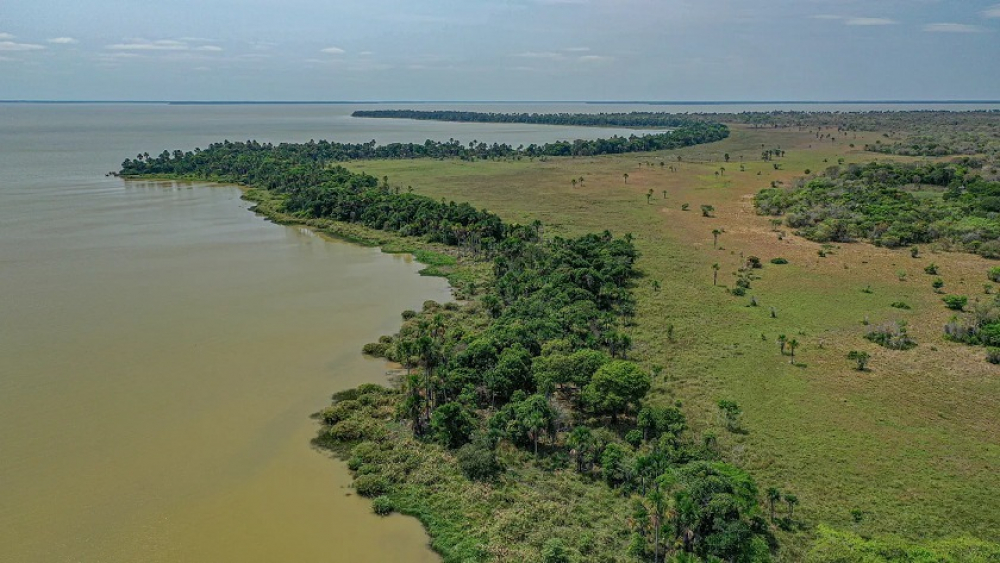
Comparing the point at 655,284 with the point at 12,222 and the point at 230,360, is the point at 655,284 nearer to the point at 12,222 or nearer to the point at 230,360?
the point at 230,360

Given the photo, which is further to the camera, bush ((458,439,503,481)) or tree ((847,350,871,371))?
tree ((847,350,871,371))

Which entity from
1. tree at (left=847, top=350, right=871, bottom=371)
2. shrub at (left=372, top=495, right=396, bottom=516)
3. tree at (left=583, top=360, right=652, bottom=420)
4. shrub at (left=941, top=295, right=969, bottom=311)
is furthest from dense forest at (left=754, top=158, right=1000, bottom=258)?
shrub at (left=372, top=495, right=396, bottom=516)

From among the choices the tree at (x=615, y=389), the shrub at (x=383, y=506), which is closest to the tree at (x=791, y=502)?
the tree at (x=615, y=389)

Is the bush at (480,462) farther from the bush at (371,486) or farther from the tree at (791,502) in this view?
the tree at (791,502)

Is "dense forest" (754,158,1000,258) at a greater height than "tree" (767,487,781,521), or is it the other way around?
"dense forest" (754,158,1000,258)

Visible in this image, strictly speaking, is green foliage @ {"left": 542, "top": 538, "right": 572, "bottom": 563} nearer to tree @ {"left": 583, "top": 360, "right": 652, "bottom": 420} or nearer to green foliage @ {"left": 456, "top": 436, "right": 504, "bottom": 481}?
green foliage @ {"left": 456, "top": 436, "right": 504, "bottom": 481}

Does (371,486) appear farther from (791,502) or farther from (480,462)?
(791,502)

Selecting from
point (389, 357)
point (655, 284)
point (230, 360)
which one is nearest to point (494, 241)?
point (655, 284)
